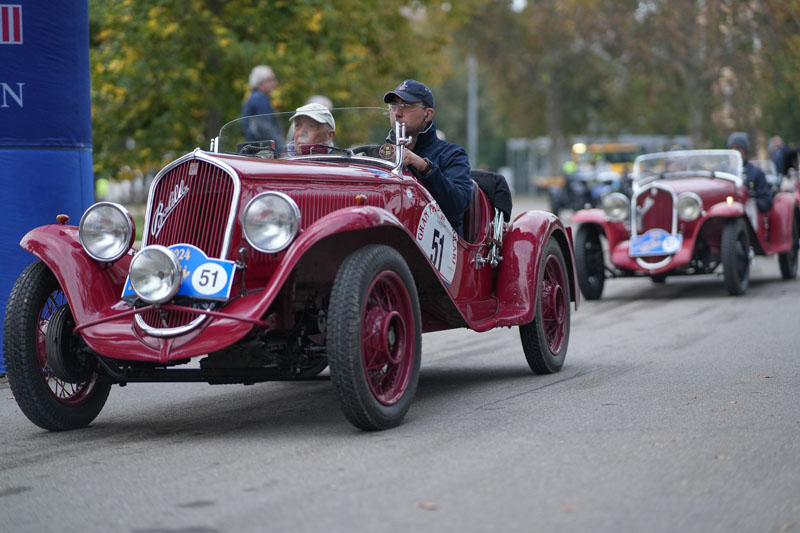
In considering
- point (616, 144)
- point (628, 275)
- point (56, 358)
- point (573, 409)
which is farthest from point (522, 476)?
point (616, 144)

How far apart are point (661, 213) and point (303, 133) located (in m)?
7.36

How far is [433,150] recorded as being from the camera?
7055 millimetres

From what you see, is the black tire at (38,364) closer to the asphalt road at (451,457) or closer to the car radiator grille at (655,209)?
the asphalt road at (451,457)

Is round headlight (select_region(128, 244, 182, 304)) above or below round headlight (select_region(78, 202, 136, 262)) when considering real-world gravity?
below

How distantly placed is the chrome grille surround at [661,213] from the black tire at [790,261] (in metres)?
2.63

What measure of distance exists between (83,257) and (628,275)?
8798 millimetres

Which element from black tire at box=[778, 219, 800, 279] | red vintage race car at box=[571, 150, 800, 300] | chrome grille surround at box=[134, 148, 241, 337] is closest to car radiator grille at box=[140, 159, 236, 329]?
chrome grille surround at box=[134, 148, 241, 337]

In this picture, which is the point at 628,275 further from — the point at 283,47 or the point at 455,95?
the point at 455,95

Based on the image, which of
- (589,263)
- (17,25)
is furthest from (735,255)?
(17,25)

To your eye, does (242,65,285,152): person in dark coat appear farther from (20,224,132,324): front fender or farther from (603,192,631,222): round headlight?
(603,192,631,222): round headlight

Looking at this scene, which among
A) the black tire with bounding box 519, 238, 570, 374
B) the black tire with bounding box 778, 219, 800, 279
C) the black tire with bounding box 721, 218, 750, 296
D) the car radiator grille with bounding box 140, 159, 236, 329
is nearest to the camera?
the car radiator grille with bounding box 140, 159, 236, 329

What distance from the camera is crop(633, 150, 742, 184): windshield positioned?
14328 mm

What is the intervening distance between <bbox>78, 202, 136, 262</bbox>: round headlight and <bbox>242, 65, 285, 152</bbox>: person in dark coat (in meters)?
1.00

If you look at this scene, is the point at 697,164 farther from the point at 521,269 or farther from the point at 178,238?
the point at 178,238
